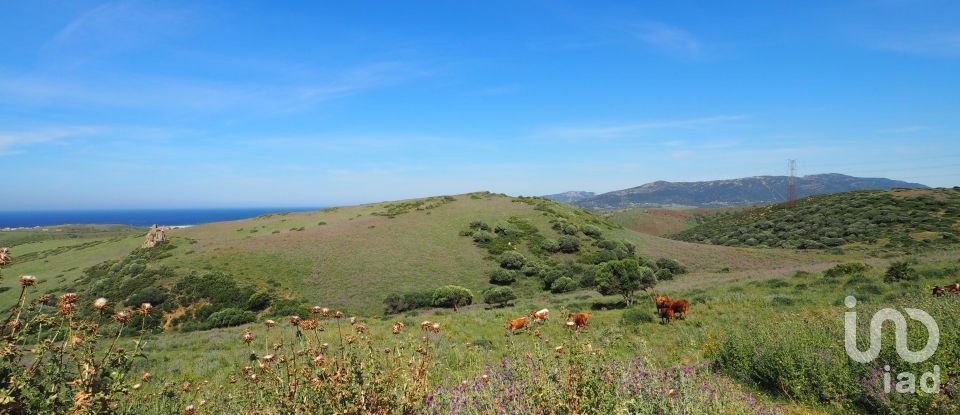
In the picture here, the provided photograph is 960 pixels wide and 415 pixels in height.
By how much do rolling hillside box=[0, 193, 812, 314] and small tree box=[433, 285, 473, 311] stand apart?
4583 millimetres

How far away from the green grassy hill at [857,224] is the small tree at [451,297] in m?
44.3

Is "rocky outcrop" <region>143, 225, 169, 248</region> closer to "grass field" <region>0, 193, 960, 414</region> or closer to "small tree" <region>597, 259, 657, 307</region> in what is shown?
"grass field" <region>0, 193, 960, 414</region>

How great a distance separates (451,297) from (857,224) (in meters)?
60.1

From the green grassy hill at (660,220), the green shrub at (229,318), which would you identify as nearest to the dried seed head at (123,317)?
the green shrub at (229,318)

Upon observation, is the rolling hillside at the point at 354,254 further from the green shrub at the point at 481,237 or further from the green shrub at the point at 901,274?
the green shrub at the point at 901,274

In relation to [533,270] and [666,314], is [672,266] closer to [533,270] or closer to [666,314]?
[533,270]

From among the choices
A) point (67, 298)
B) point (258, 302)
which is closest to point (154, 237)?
point (258, 302)

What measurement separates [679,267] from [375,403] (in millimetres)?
42818

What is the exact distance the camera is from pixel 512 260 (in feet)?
133

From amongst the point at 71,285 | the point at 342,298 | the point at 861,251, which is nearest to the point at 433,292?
the point at 342,298

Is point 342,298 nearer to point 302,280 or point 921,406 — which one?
point 302,280

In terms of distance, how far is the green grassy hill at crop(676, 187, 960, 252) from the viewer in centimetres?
4709

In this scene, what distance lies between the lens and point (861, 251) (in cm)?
4256

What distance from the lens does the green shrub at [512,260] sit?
40.3 metres
